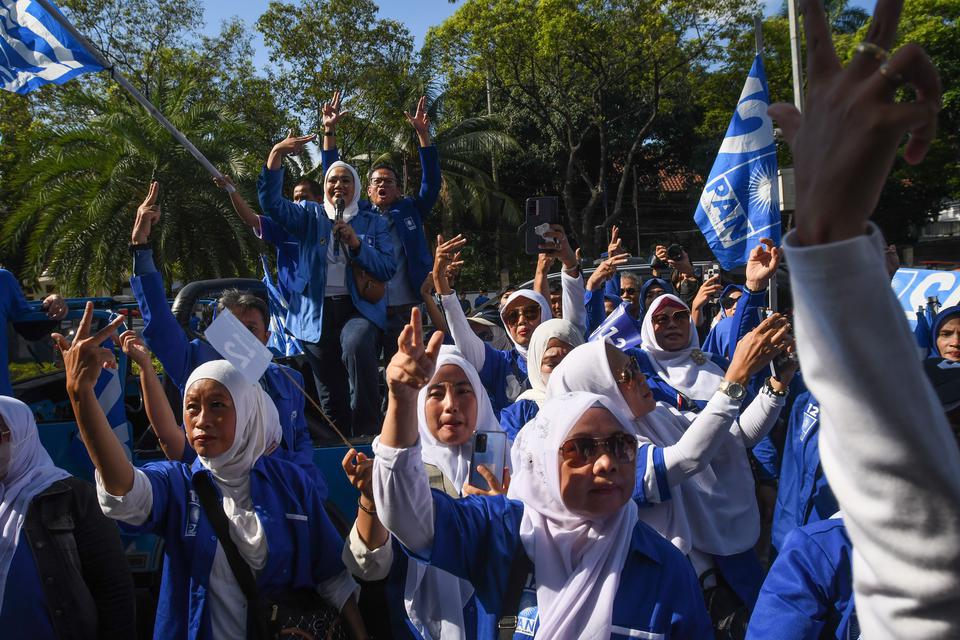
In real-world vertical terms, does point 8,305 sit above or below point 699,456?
above

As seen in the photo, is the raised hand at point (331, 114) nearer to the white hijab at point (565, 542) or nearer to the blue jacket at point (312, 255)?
the blue jacket at point (312, 255)

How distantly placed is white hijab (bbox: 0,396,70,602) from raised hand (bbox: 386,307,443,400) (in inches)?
61.9

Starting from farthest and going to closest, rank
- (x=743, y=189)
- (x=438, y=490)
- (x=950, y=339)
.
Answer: (x=743, y=189) < (x=950, y=339) < (x=438, y=490)

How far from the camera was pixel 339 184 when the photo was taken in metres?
4.57

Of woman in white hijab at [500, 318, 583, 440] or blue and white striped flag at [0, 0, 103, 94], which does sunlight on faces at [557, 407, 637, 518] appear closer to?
woman in white hijab at [500, 318, 583, 440]

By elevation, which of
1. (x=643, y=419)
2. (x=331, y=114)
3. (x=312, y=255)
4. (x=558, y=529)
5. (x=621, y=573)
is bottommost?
(x=621, y=573)

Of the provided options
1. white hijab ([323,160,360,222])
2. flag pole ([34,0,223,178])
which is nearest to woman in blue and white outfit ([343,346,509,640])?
white hijab ([323,160,360,222])

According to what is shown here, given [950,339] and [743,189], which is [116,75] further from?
[950,339]

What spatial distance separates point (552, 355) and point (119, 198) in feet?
37.0

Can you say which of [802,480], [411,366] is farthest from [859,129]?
[802,480]

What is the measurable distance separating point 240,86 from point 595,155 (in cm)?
1188

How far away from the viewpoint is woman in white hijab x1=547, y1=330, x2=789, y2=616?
2.56 metres

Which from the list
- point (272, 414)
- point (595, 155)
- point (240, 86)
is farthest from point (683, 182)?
point (272, 414)

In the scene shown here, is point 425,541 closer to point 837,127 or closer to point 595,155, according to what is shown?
point 837,127
